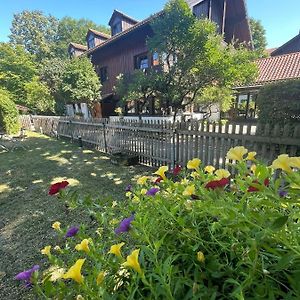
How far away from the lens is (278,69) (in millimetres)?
15633

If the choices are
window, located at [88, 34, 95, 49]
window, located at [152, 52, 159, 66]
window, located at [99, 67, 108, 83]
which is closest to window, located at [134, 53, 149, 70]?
window, located at [152, 52, 159, 66]

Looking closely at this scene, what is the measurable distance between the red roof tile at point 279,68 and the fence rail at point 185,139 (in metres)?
11.5

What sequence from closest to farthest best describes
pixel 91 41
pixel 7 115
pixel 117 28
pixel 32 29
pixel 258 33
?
pixel 7 115
pixel 117 28
pixel 91 41
pixel 258 33
pixel 32 29

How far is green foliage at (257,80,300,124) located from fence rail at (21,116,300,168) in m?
0.52

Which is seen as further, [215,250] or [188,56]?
[188,56]

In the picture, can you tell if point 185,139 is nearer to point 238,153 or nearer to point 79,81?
point 238,153

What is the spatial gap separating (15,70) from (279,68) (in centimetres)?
2743

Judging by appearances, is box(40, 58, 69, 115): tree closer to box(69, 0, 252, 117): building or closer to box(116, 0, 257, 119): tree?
box(69, 0, 252, 117): building

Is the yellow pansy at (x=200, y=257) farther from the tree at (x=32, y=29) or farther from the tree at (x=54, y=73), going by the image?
the tree at (x=32, y=29)

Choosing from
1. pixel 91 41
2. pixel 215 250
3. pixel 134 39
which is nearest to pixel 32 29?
pixel 91 41

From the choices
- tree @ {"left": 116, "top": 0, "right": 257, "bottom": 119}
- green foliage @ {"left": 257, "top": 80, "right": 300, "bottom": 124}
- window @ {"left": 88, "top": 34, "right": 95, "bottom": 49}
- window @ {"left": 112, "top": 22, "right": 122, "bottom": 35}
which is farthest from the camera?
window @ {"left": 88, "top": 34, "right": 95, "bottom": 49}

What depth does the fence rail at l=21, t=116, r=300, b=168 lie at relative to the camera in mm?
3811

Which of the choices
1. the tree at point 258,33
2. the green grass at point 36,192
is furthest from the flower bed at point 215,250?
the tree at point 258,33

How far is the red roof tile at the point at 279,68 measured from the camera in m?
14.5
